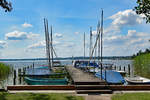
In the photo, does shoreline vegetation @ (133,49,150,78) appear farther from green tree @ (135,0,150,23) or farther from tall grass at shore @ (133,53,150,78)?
green tree @ (135,0,150,23)

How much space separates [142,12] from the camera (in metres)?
7.29

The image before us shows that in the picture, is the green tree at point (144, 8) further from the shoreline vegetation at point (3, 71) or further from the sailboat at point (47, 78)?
the shoreline vegetation at point (3, 71)

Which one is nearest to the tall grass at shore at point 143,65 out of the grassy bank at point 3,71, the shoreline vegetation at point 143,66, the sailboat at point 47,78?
the shoreline vegetation at point 143,66

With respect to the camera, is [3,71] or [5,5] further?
[3,71]

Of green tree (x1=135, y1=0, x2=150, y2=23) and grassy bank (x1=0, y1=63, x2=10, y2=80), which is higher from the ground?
green tree (x1=135, y1=0, x2=150, y2=23)

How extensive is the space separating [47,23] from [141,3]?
2255cm

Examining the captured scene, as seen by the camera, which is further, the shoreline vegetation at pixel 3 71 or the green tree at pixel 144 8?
the shoreline vegetation at pixel 3 71

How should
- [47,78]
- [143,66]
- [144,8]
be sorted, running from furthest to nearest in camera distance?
[143,66] → [47,78] → [144,8]

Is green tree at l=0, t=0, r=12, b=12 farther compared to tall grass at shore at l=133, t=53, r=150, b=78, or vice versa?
tall grass at shore at l=133, t=53, r=150, b=78

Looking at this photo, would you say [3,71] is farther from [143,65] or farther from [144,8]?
[144,8]

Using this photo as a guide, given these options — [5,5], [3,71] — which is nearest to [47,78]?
[3,71]

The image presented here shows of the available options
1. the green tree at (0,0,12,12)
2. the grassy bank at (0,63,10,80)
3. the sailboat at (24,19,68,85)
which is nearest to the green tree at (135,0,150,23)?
the green tree at (0,0,12,12)

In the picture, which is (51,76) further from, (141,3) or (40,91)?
(141,3)

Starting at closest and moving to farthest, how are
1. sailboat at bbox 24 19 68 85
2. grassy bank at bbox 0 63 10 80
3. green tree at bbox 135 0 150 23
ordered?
green tree at bbox 135 0 150 23, sailboat at bbox 24 19 68 85, grassy bank at bbox 0 63 10 80
